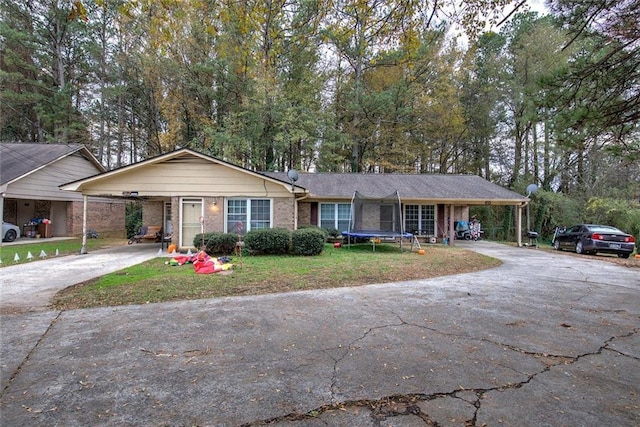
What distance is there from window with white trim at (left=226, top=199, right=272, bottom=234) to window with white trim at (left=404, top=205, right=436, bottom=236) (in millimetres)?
7366

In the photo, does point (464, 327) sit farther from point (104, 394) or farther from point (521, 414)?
point (104, 394)

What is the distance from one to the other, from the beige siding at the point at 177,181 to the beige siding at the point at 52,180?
5.95 metres

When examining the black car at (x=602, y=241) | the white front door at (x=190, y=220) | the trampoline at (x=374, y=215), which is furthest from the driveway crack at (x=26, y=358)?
the black car at (x=602, y=241)

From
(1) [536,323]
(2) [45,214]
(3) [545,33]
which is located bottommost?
(1) [536,323]

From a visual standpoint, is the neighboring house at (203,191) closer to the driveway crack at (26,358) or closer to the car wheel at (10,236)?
the car wheel at (10,236)

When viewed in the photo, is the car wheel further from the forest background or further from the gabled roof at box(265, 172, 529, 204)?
the gabled roof at box(265, 172, 529, 204)

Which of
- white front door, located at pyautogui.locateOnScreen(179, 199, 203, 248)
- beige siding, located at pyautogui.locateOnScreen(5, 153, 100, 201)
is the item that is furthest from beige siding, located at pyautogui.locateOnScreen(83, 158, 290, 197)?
beige siding, located at pyautogui.locateOnScreen(5, 153, 100, 201)

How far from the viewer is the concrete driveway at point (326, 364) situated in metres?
2.36

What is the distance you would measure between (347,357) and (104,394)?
206 centimetres

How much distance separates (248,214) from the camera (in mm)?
12734

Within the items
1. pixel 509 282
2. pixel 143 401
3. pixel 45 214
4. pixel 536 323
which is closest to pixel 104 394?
pixel 143 401

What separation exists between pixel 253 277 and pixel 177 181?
269 inches

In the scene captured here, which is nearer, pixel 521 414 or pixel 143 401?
pixel 521 414

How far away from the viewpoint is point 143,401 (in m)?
2.50
